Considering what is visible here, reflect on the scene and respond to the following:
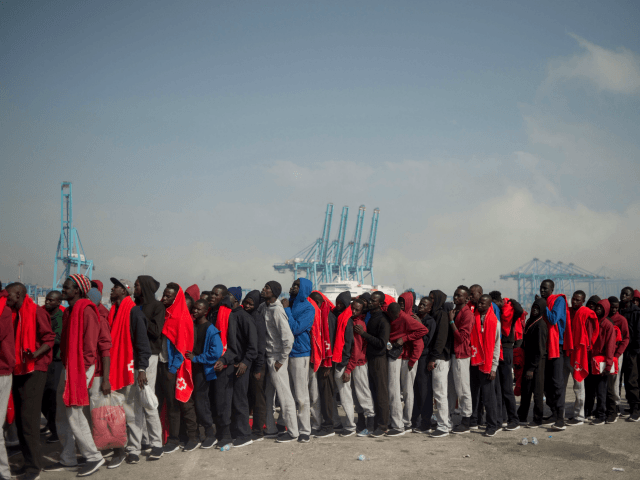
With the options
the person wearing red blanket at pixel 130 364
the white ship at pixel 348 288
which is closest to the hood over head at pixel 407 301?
the person wearing red blanket at pixel 130 364

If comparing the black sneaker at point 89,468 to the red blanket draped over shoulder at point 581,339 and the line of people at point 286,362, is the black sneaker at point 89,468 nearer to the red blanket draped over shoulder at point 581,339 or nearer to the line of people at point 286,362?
the line of people at point 286,362

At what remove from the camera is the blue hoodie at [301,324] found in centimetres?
550

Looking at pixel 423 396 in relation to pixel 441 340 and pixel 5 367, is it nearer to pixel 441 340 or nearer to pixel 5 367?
pixel 441 340

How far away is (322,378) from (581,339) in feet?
10.9

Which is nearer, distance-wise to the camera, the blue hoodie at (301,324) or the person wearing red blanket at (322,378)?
the blue hoodie at (301,324)

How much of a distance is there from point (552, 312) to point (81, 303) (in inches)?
211

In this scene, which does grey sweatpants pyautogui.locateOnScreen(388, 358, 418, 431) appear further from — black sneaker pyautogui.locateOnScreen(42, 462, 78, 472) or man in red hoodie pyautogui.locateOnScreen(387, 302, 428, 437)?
black sneaker pyautogui.locateOnScreen(42, 462, 78, 472)

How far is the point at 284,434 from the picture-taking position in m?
5.45

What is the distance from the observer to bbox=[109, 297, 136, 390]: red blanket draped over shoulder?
4488 mm

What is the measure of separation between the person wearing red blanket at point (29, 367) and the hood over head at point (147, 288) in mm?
868

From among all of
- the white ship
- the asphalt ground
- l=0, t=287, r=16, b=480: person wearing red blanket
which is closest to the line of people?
l=0, t=287, r=16, b=480: person wearing red blanket

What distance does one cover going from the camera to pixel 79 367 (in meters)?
4.27

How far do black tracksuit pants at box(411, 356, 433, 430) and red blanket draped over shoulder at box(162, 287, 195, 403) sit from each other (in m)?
2.66

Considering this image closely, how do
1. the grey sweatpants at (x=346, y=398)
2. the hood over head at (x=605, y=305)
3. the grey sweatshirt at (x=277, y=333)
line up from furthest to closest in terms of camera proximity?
the hood over head at (x=605, y=305) → the grey sweatpants at (x=346, y=398) → the grey sweatshirt at (x=277, y=333)
